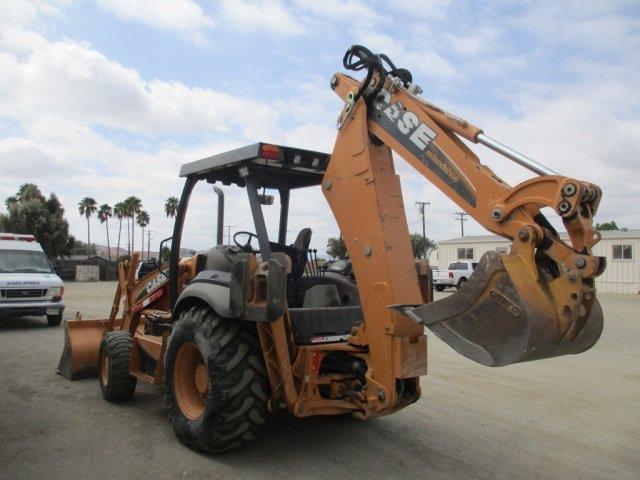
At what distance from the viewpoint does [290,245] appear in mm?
5230

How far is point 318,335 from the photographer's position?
455 cm

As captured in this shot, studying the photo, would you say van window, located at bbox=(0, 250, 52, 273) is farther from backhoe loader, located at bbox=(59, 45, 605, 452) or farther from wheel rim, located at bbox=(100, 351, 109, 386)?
backhoe loader, located at bbox=(59, 45, 605, 452)

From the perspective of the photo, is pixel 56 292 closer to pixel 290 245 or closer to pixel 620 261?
pixel 290 245

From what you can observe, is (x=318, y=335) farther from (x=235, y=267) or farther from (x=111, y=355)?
(x=111, y=355)

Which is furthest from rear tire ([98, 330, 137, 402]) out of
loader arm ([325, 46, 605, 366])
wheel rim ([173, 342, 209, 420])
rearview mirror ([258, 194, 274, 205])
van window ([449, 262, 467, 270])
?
van window ([449, 262, 467, 270])

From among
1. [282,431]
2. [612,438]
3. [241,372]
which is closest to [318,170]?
[241,372]

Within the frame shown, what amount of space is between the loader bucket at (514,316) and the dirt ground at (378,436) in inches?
56.8

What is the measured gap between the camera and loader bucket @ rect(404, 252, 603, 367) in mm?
3033

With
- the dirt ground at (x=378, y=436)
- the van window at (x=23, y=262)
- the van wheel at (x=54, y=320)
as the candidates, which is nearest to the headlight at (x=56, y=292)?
the van wheel at (x=54, y=320)

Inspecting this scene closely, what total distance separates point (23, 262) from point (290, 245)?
10435mm

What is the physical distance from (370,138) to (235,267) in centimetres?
140

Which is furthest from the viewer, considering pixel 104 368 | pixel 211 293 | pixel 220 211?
pixel 104 368

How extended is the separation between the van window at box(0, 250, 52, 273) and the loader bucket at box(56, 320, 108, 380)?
6.64m

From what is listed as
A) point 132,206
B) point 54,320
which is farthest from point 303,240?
point 132,206
